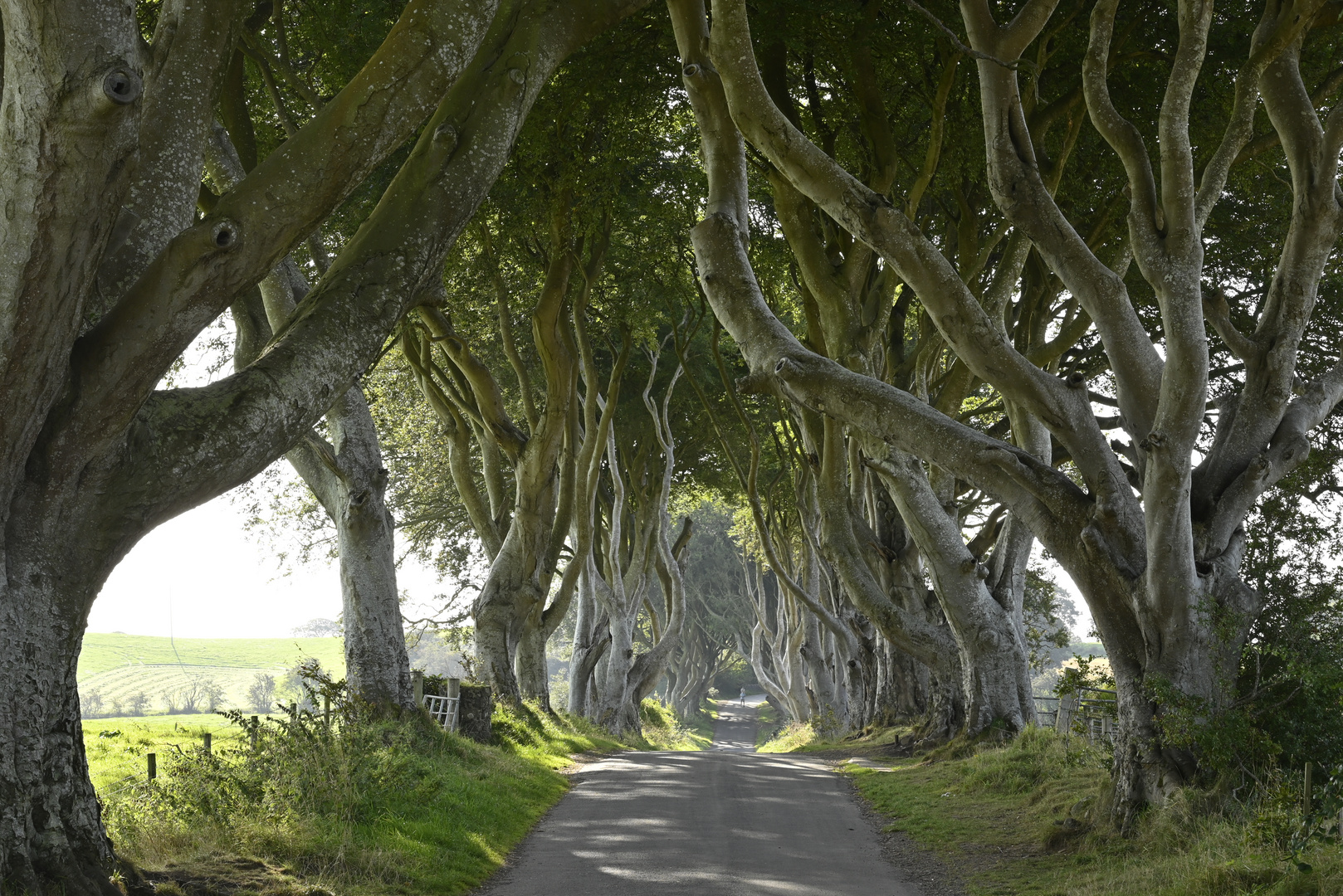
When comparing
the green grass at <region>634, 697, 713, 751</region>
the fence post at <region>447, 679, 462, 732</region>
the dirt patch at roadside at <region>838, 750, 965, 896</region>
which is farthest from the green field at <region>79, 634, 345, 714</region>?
the dirt patch at roadside at <region>838, 750, 965, 896</region>

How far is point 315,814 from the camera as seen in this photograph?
7.30m

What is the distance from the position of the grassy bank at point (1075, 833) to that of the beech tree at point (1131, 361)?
496 millimetres

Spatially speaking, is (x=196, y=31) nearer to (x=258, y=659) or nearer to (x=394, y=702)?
(x=394, y=702)

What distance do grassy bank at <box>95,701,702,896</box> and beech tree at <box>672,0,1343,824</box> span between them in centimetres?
441

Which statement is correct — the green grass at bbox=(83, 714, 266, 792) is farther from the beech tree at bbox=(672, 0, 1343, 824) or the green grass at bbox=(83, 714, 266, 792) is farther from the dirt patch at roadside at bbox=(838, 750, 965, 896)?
the beech tree at bbox=(672, 0, 1343, 824)

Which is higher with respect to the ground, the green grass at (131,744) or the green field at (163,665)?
the green field at (163,665)

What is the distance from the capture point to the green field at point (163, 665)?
3681 centimetres

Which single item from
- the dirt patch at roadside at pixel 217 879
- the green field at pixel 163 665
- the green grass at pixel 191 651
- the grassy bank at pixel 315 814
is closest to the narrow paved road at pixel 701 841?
the grassy bank at pixel 315 814

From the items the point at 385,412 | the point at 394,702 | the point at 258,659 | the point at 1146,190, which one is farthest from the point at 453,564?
the point at 258,659

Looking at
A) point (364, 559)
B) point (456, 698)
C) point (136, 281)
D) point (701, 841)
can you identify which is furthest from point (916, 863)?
point (136, 281)

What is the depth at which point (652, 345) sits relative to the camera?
21062mm

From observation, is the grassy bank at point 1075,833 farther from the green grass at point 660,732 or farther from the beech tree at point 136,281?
the green grass at point 660,732

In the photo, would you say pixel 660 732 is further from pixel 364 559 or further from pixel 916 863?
pixel 916 863

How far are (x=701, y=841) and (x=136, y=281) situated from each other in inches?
254
